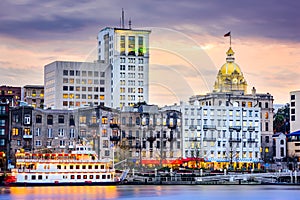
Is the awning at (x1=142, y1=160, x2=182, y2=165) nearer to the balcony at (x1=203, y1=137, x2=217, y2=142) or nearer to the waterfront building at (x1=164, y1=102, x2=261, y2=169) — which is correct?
the waterfront building at (x1=164, y1=102, x2=261, y2=169)

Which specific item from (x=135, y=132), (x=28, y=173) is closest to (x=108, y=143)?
(x=135, y=132)

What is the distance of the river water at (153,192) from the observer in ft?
426

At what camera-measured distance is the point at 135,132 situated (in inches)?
7072

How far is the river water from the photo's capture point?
426 ft

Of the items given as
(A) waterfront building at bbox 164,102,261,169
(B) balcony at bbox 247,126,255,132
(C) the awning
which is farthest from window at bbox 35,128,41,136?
(B) balcony at bbox 247,126,255,132

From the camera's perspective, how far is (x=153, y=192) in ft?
463

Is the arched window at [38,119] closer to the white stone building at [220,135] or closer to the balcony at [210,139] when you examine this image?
the white stone building at [220,135]

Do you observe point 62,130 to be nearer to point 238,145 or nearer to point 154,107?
point 154,107

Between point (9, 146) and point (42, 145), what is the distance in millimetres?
6772

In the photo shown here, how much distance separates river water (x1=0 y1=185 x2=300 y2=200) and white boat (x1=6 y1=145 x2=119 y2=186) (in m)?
2.01

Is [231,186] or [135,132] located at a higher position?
[135,132]

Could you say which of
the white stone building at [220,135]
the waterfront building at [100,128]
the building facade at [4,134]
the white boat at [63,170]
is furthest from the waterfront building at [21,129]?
the white stone building at [220,135]

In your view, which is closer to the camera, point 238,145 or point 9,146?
point 9,146

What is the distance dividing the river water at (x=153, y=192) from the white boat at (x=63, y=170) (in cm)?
201
